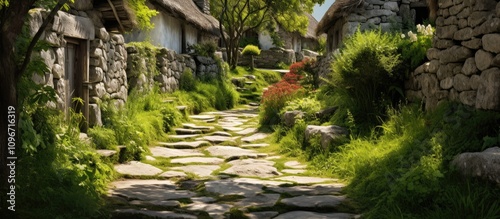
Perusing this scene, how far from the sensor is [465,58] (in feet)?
19.1

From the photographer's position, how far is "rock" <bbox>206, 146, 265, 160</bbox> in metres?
8.23

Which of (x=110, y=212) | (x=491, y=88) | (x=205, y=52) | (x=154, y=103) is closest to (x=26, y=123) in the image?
(x=110, y=212)

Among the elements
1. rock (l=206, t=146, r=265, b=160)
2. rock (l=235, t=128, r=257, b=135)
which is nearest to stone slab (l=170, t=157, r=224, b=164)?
rock (l=206, t=146, r=265, b=160)

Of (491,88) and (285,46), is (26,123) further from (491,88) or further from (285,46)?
(285,46)

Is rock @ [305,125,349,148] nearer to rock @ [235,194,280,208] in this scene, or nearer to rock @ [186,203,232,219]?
rock @ [235,194,280,208]

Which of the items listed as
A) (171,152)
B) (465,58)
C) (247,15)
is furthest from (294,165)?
(247,15)

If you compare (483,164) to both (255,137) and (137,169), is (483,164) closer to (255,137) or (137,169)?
(137,169)

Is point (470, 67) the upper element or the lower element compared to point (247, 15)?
lower

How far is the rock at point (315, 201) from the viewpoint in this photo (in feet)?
16.3

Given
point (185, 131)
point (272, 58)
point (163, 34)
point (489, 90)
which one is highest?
point (272, 58)

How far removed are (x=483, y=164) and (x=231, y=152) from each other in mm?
5060

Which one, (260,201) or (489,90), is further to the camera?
(260,201)

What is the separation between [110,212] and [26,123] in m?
1.14

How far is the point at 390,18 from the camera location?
1353 centimetres
